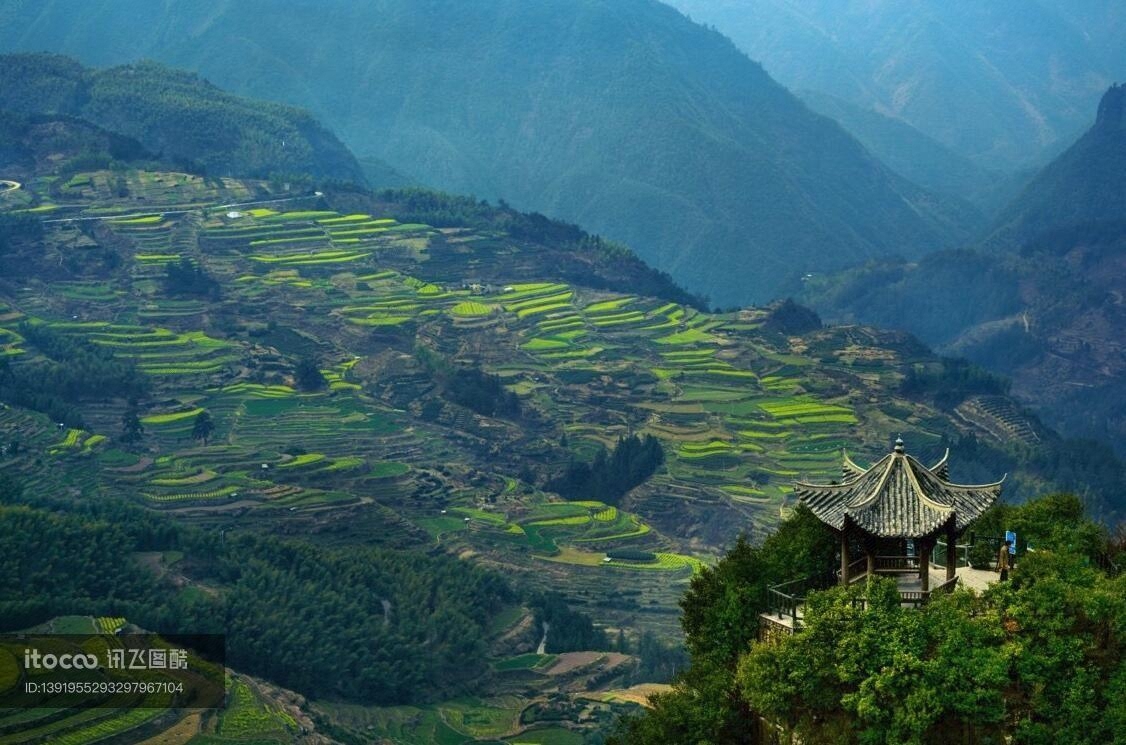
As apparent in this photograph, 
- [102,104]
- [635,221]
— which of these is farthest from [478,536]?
[635,221]

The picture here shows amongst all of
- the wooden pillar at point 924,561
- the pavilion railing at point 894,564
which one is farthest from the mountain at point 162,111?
the wooden pillar at point 924,561

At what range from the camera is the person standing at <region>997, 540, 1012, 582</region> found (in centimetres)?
3120

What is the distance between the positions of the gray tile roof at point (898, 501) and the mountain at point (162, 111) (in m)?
115

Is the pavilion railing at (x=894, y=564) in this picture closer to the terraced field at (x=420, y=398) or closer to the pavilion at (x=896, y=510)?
the pavilion at (x=896, y=510)

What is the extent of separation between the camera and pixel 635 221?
620 feet

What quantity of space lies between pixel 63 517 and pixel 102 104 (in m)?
92.1

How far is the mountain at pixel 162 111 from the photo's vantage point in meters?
148

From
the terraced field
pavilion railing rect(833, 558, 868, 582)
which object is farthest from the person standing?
the terraced field

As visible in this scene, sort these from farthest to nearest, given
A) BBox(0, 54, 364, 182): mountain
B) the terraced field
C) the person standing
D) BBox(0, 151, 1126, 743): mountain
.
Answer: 1. BBox(0, 54, 364, 182): mountain
2. the terraced field
3. BBox(0, 151, 1126, 743): mountain
4. the person standing

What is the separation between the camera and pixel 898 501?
101 feet

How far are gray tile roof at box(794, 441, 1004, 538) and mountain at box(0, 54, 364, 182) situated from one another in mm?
115073

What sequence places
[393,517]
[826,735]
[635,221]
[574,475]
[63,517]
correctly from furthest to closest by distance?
[635,221], [574,475], [393,517], [63,517], [826,735]

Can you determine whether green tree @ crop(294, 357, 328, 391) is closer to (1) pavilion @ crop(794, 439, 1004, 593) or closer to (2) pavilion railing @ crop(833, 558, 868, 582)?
(2) pavilion railing @ crop(833, 558, 868, 582)

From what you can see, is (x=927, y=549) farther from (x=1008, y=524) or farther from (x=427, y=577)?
(x=427, y=577)
